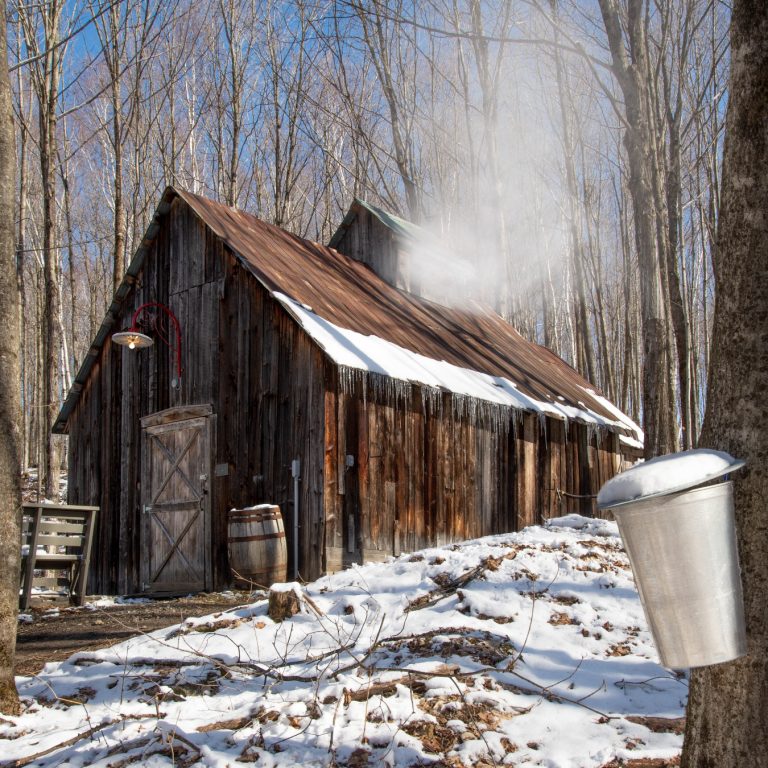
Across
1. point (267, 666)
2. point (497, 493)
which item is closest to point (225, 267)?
point (497, 493)

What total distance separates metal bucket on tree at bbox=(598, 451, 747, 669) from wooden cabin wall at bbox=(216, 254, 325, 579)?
7901 millimetres

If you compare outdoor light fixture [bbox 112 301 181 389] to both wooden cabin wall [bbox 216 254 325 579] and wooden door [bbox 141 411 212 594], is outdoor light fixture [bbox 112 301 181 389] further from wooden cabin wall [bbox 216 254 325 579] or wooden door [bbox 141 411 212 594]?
wooden cabin wall [bbox 216 254 325 579]

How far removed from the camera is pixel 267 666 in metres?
5.39

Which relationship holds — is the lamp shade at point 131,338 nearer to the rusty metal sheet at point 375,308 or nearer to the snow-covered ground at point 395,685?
the rusty metal sheet at point 375,308

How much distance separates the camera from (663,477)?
2646 mm

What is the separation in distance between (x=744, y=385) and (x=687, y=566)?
833mm

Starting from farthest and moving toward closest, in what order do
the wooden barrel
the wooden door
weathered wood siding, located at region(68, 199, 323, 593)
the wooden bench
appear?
the wooden door < weathered wood siding, located at region(68, 199, 323, 593) < the wooden barrel < the wooden bench

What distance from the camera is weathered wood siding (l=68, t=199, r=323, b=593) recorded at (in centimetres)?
1093

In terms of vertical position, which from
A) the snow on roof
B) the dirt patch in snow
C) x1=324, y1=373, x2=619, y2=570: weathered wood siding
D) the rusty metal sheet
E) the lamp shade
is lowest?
the dirt patch in snow

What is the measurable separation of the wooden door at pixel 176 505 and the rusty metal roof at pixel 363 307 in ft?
7.44

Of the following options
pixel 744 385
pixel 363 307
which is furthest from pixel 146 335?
pixel 744 385

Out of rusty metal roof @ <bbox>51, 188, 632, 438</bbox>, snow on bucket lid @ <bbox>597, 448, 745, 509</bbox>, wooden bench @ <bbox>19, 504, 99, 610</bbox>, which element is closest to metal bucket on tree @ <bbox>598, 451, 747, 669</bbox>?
snow on bucket lid @ <bbox>597, 448, 745, 509</bbox>

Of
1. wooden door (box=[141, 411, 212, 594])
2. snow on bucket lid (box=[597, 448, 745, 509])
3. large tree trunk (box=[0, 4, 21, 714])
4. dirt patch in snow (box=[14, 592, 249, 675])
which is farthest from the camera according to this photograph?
wooden door (box=[141, 411, 212, 594])

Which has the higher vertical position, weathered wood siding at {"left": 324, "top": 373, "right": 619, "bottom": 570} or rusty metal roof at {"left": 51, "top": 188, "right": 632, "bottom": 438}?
rusty metal roof at {"left": 51, "top": 188, "right": 632, "bottom": 438}
